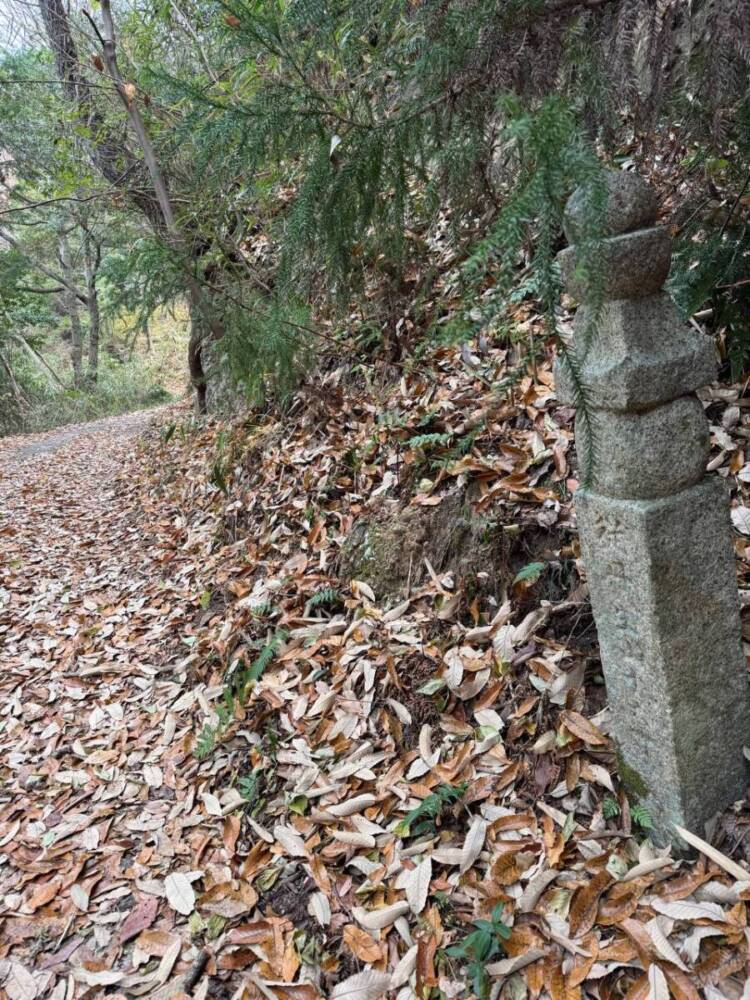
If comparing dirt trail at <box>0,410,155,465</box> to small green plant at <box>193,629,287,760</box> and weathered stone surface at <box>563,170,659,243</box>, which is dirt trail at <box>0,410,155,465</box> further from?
weathered stone surface at <box>563,170,659,243</box>

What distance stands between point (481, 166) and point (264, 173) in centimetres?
250

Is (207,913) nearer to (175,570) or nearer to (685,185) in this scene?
(175,570)

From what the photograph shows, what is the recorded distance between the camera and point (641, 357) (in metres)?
1.51

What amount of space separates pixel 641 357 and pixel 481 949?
1.60 m

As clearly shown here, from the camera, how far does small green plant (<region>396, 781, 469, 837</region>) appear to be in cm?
226

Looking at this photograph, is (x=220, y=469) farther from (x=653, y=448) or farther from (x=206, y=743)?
(x=653, y=448)

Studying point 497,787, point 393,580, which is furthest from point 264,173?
point 497,787

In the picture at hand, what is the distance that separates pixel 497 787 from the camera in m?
2.28

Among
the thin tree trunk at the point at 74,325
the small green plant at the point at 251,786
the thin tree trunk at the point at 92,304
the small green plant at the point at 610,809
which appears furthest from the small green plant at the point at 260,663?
the thin tree trunk at the point at 74,325

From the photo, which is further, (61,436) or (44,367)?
(44,367)

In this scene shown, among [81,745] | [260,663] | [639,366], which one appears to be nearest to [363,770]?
[260,663]

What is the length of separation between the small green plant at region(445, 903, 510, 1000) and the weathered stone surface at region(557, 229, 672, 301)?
1682 millimetres

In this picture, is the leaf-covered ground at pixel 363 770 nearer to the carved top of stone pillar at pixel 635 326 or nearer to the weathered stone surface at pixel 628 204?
the carved top of stone pillar at pixel 635 326

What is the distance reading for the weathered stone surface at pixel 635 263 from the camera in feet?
4.75
